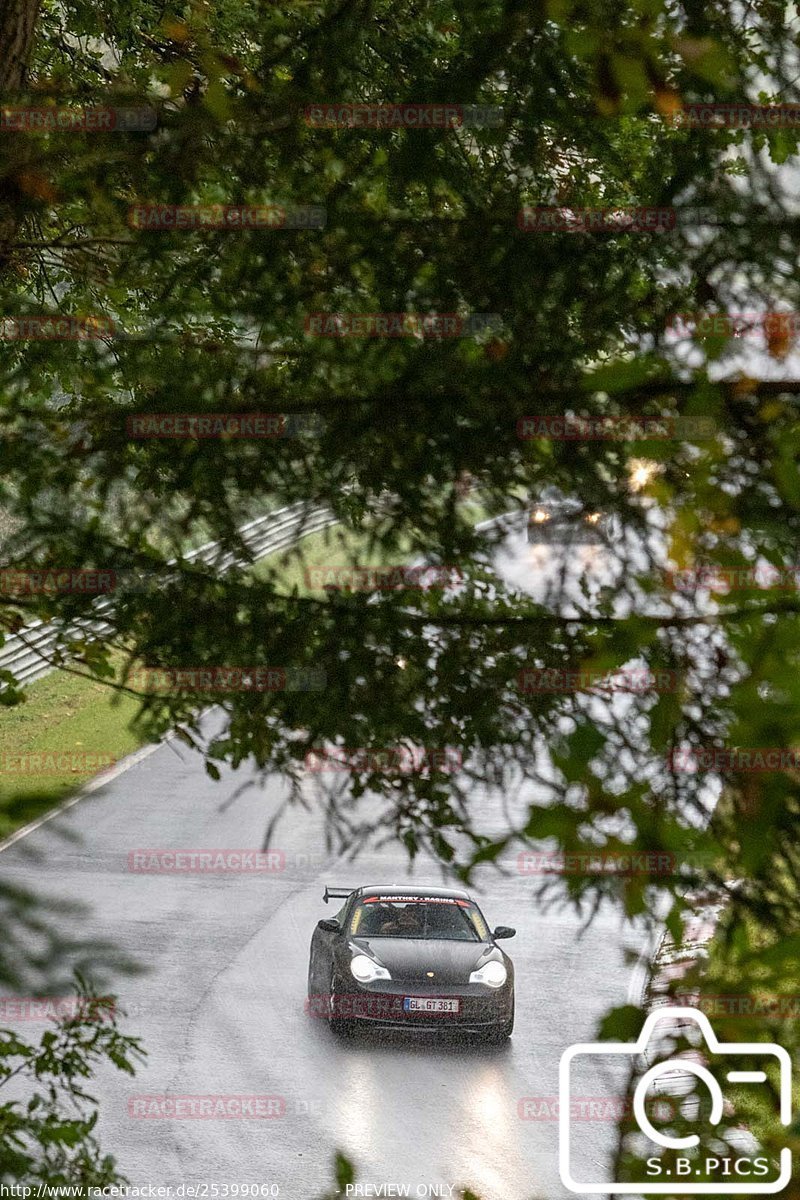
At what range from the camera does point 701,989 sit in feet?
5.49

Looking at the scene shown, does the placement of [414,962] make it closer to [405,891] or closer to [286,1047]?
[405,891]

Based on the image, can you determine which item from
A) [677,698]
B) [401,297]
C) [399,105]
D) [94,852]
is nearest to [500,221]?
[401,297]

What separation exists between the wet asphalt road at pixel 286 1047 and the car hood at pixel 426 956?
442 mm

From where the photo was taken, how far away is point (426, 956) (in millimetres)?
6770

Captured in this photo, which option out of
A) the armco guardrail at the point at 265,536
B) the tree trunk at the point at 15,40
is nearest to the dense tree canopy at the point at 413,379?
the armco guardrail at the point at 265,536

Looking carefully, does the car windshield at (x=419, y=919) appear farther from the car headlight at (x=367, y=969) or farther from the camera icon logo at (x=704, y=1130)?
the camera icon logo at (x=704, y=1130)

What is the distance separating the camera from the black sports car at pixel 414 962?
6.47m

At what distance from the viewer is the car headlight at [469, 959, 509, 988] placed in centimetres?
667

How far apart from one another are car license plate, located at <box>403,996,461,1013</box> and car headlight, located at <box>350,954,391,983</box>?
318 millimetres

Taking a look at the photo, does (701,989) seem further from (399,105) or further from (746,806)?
(399,105)

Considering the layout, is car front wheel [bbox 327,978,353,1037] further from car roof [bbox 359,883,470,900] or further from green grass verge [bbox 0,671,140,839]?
green grass verge [bbox 0,671,140,839]

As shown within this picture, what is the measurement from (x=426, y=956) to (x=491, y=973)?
0.36 metres

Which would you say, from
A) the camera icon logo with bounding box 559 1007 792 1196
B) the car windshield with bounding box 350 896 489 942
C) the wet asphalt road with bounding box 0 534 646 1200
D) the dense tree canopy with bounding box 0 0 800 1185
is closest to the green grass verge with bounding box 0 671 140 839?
the wet asphalt road with bounding box 0 534 646 1200

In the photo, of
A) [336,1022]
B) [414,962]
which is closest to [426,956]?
[414,962]
